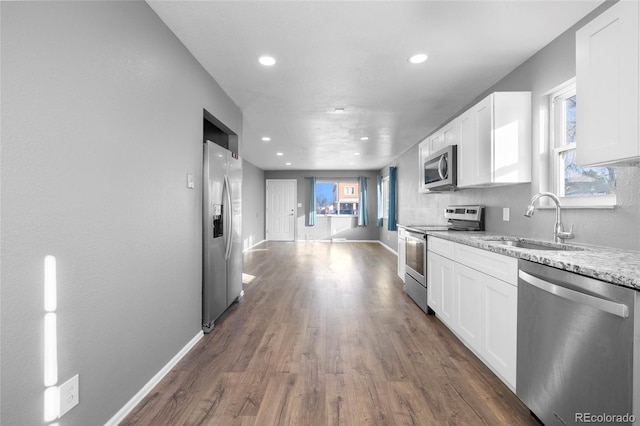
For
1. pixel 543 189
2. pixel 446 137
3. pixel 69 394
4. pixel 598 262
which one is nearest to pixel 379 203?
pixel 446 137

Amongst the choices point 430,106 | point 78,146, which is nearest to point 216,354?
point 78,146

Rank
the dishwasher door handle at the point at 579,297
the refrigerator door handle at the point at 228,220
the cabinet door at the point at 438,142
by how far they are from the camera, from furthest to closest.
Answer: the cabinet door at the point at 438,142 < the refrigerator door handle at the point at 228,220 < the dishwasher door handle at the point at 579,297

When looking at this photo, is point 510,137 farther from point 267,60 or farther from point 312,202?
point 312,202

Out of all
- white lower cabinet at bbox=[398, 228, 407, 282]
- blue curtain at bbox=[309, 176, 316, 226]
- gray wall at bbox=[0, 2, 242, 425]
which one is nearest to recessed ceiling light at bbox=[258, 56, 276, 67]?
gray wall at bbox=[0, 2, 242, 425]

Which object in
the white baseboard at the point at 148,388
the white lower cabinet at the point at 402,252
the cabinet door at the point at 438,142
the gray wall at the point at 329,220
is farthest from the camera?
the gray wall at the point at 329,220

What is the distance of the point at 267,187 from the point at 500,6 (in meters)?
8.39

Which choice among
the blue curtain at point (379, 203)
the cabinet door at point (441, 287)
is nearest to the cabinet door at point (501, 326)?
the cabinet door at point (441, 287)

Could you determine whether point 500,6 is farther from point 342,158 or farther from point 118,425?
point 342,158

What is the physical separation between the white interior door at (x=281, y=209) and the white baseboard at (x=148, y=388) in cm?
728

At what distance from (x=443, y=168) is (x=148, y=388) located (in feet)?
11.0

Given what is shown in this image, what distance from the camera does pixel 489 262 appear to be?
6.50ft

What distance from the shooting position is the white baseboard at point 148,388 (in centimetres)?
157

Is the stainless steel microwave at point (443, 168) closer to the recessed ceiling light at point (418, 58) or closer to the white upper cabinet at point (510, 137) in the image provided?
the white upper cabinet at point (510, 137)

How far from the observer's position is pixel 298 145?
5.90 m
